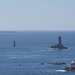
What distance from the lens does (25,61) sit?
109000mm

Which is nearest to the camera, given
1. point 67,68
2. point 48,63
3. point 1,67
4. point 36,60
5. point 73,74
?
point 73,74

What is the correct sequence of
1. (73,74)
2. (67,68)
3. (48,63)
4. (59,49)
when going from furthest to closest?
(59,49)
(48,63)
(67,68)
(73,74)

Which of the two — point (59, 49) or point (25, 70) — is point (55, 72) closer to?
point (25, 70)

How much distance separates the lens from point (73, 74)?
83750mm

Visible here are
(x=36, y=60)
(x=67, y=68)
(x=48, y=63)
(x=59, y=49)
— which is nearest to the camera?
(x=67, y=68)

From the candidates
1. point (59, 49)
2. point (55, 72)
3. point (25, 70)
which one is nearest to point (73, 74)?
point (55, 72)

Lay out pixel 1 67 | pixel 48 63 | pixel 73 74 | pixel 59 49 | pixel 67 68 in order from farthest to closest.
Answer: pixel 59 49, pixel 48 63, pixel 1 67, pixel 67 68, pixel 73 74

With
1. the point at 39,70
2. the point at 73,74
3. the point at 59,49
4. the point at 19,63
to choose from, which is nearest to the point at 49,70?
the point at 39,70

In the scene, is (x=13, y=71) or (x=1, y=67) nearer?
(x=13, y=71)

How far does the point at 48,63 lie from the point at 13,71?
16603 mm

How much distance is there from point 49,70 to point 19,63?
16665mm

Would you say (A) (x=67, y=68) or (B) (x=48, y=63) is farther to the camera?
(B) (x=48, y=63)

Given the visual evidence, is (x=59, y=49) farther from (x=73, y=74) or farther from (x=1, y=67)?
(x=73, y=74)

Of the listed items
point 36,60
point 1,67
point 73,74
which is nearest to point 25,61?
point 36,60
